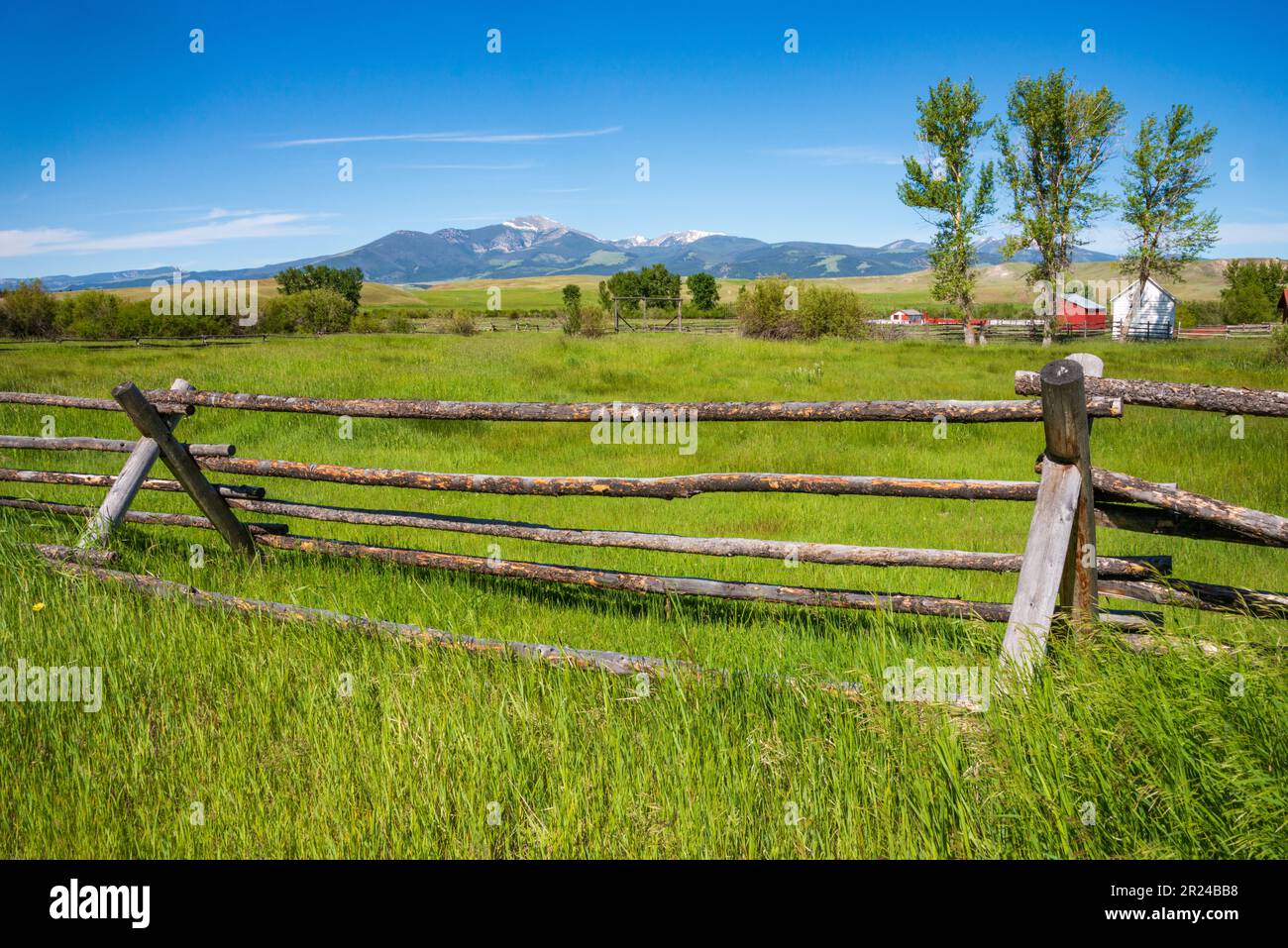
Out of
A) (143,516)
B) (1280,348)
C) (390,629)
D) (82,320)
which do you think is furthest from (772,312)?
(82,320)

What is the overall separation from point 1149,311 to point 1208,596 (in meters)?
67.0

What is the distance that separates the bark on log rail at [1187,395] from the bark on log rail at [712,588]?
3.07 feet

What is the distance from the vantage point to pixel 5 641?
432 centimetres

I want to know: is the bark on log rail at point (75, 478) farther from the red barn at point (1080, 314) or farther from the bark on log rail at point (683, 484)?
the red barn at point (1080, 314)

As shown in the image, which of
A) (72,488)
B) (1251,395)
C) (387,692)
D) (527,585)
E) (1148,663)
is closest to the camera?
(1148,663)

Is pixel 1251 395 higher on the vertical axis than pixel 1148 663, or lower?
higher

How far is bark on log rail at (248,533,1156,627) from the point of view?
4199 mm

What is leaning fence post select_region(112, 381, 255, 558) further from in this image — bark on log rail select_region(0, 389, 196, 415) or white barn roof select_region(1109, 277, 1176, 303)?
white barn roof select_region(1109, 277, 1176, 303)

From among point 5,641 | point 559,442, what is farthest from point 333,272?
point 5,641

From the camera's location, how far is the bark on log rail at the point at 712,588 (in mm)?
4199

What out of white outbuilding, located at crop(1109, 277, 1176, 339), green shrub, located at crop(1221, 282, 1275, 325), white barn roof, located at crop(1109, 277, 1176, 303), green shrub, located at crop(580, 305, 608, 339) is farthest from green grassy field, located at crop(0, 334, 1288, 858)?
green shrub, located at crop(1221, 282, 1275, 325)
